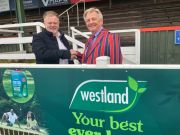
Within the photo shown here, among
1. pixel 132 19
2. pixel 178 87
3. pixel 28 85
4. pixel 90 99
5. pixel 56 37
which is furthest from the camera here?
pixel 132 19

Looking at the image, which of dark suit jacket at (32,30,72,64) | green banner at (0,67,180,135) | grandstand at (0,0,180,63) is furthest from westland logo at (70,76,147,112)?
grandstand at (0,0,180,63)

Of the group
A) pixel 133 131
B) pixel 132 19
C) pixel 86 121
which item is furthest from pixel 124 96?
pixel 132 19

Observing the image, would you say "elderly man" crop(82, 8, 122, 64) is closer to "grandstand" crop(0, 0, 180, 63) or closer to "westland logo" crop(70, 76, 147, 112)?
"westland logo" crop(70, 76, 147, 112)

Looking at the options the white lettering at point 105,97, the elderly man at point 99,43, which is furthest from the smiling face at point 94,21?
the white lettering at point 105,97

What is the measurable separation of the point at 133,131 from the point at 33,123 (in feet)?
3.60

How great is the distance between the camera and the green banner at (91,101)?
2219 millimetres

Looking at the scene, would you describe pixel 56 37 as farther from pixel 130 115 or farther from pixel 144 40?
pixel 144 40

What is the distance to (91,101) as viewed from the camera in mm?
2492

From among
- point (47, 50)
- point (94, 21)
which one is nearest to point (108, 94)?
point (94, 21)

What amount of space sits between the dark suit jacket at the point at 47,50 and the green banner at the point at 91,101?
364mm

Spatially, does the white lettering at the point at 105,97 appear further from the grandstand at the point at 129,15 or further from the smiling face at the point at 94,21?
the grandstand at the point at 129,15

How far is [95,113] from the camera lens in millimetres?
2521

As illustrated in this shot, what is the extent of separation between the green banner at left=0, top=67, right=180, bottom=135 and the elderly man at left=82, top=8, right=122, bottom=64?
437mm

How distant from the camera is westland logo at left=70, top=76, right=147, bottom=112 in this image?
90.4 inches
